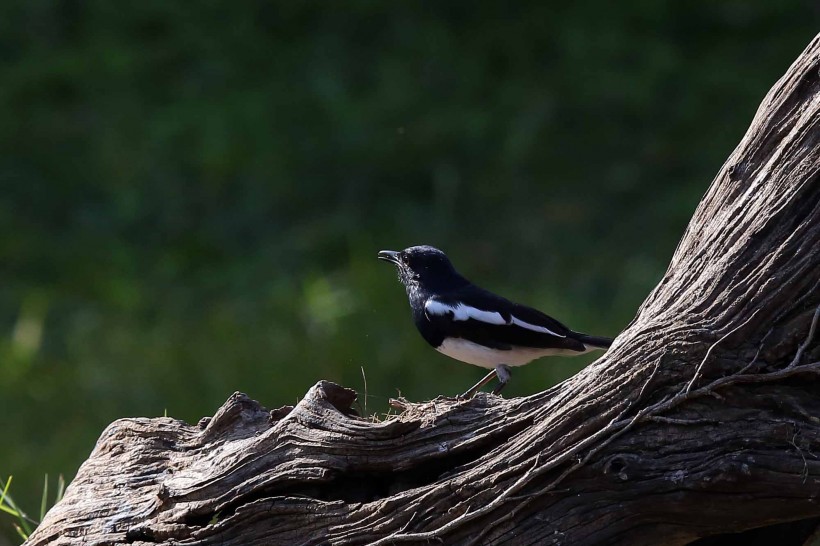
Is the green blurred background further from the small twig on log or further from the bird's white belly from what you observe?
the small twig on log

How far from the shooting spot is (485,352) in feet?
15.8

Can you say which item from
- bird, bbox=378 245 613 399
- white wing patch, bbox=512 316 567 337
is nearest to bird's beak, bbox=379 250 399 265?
bird, bbox=378 245 613 399

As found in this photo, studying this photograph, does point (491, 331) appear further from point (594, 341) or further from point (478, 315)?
point (594, 341)

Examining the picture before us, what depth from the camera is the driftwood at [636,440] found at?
3225mm

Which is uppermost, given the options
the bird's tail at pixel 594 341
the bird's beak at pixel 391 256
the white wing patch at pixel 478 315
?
the bird's beak at pixel 391 256

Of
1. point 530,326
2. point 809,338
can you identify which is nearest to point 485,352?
A: point 530,326

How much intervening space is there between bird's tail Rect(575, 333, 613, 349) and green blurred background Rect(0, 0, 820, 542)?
2.92 meters

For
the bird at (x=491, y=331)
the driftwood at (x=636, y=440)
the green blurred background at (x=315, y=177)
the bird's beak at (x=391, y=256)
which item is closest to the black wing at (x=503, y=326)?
the bird at (x=491, y=331)

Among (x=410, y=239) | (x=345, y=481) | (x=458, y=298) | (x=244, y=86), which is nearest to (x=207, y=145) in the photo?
(x=244, y=86)

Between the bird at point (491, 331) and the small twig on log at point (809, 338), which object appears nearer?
the small twig on log at point (809, 338)

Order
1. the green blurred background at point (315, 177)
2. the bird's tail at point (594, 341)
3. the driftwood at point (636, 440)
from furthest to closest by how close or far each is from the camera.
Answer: the green blurred background at point (315, 177) < the bird's tail at point (594, 341) < the driftwood at point (636, 440)

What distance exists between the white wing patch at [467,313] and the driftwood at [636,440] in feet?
3.38

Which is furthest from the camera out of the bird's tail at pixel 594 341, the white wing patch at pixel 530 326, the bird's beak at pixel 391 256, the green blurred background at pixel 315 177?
the green blurred background at pixel 315 177

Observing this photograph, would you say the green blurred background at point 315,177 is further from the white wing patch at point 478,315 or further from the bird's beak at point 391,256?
the white wing patch at point 478,315
